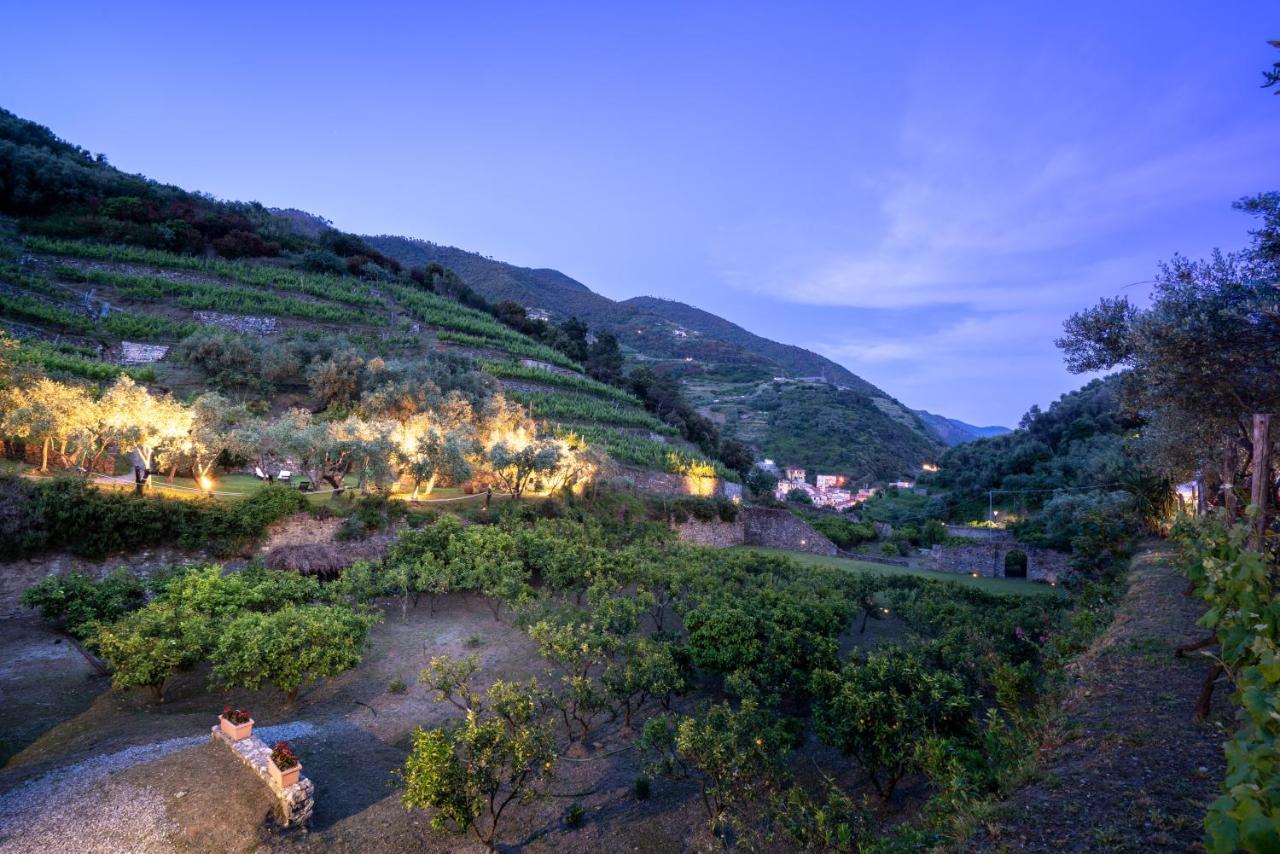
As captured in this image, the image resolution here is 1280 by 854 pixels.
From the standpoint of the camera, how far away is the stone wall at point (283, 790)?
9008mm

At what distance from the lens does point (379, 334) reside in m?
47.4

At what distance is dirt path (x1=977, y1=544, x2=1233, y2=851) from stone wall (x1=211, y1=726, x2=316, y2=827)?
987cm

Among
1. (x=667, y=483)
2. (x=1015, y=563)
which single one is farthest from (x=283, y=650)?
(x=1015, y=563)

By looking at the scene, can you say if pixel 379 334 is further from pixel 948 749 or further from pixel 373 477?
pixel 948 749

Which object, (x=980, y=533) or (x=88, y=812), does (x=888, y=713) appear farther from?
(x=980, y=533)

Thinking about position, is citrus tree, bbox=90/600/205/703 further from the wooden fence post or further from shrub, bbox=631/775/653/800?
the wooden fence post

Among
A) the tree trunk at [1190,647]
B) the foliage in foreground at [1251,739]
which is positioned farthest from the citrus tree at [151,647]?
the tree trunk at [1190,647]

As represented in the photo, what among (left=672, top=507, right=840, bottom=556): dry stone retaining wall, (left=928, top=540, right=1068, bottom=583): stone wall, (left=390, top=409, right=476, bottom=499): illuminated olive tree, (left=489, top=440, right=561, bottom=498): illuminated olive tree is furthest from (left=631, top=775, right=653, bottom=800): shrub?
(left=928, top=540, right=1068, bottom=583): stone wall

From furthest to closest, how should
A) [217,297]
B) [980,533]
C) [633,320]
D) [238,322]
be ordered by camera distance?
1. [633,320]
2. [217,297]
3. [238,322]
4. [980,533]

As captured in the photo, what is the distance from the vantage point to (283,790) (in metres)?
9.09

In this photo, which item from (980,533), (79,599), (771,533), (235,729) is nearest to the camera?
(235,729)

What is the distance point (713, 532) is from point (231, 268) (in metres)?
47.7

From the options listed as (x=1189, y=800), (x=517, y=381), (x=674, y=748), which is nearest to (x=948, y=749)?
(x=1189, y=800)

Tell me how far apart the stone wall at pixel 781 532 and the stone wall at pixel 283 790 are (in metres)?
30.8
